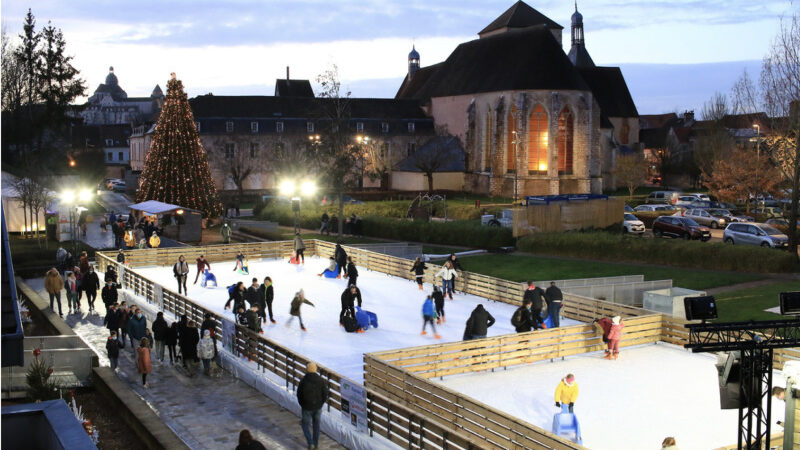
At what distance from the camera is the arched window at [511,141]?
7169 cm

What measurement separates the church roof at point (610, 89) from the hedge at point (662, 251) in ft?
184

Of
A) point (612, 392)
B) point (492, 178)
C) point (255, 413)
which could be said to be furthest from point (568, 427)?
point (492, 178)

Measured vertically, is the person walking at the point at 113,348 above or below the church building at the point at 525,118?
below

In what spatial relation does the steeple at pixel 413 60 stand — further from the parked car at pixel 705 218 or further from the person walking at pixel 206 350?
the person walking at pixel 206 350

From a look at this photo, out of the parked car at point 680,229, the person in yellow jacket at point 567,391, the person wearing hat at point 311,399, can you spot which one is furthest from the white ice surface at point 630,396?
the parked car at point 680,229

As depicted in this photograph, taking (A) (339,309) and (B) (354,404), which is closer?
(B) (354,404)

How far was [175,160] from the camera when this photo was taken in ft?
161

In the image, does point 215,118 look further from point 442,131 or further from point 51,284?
point 51,284

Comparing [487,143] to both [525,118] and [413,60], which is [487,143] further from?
[413,60]

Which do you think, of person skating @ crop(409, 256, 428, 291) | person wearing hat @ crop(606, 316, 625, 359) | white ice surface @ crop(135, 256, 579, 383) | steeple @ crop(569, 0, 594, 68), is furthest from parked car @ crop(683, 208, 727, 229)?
steeple @ crop(569, 0, 594, 68)

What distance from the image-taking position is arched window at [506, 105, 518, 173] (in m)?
71.7

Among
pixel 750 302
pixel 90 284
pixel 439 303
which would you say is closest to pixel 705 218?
pixel 750 302

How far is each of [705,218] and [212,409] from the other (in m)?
40.9

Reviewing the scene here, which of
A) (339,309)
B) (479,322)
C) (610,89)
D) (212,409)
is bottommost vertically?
(212,409)
